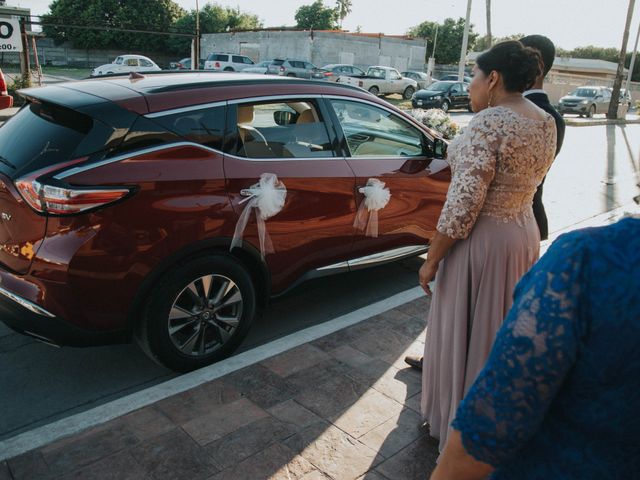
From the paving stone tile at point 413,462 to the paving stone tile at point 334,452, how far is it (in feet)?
0.29

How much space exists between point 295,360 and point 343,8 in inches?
3685

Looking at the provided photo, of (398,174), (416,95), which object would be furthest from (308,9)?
(398,174)

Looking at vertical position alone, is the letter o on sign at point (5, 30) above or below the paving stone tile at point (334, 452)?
above

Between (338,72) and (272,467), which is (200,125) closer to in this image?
(272,467)

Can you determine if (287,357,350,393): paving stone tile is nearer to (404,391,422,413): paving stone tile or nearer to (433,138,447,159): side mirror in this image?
(404,391,422,413): paving stone tile

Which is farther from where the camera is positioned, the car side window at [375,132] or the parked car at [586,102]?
the parked car at [586,102]

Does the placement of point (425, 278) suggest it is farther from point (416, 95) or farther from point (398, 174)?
point (416, 95)

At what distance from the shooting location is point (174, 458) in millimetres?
2680

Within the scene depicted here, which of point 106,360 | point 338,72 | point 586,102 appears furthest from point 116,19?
point 106,360

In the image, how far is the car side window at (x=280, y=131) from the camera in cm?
356

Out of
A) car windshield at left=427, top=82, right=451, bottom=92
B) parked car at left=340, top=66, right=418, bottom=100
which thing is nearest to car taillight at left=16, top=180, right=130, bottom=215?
car windshield at left=427, top=82, right=451, bottom=92

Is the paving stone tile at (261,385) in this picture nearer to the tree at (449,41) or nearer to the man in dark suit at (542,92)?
the man in dark suit at (542,92)

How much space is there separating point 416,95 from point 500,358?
26112 mm

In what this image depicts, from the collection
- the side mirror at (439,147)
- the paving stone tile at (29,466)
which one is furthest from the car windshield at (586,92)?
the paving stone tile at (29,466)
